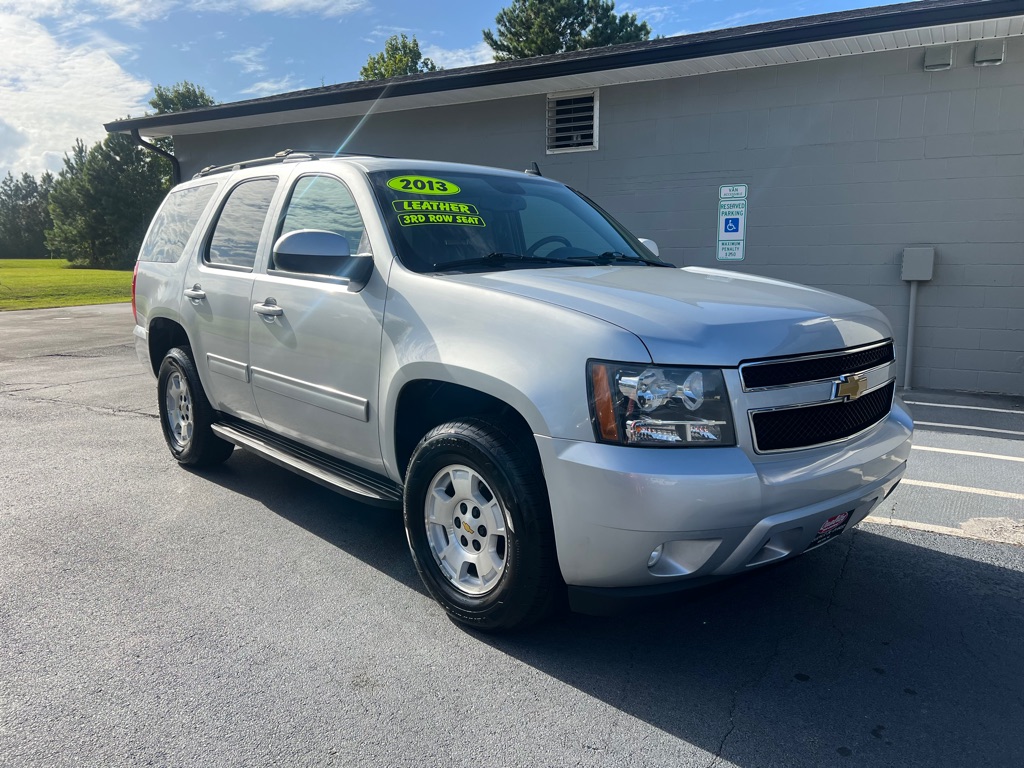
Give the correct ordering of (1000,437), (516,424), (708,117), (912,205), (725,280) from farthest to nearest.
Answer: (708,117) → (912,205) → (1000,437) → (725,280) → (516,424)

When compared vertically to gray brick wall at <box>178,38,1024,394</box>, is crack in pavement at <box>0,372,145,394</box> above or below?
below

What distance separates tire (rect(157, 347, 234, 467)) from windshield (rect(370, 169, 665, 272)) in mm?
2090

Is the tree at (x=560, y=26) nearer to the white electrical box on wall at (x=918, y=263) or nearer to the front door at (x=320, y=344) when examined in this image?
the white electrical box on wall at (x=918, y=263)

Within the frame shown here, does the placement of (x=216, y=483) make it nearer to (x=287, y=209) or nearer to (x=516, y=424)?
(x=287, y=209)

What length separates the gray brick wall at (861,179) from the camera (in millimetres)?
8211

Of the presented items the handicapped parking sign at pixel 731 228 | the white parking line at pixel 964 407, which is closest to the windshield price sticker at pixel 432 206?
the white parking line at pixel 964 407

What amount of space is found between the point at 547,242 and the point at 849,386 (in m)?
1.70

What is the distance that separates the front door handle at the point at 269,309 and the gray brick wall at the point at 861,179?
22.5 ft

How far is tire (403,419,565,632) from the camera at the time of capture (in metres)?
2.73

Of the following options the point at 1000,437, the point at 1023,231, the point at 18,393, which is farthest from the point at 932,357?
the point at 18,393

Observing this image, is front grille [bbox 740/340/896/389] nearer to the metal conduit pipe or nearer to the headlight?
the headlight

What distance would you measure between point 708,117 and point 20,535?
27.5 feet

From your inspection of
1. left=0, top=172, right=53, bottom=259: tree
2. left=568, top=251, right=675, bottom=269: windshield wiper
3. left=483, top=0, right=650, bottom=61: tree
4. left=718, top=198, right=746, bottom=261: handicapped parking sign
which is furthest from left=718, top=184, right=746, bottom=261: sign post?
left=0, top=172, right=53, bottom=259: tree

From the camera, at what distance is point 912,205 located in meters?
8.55
